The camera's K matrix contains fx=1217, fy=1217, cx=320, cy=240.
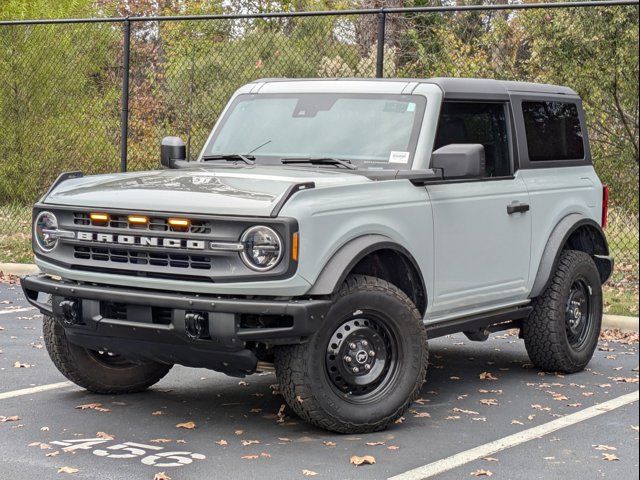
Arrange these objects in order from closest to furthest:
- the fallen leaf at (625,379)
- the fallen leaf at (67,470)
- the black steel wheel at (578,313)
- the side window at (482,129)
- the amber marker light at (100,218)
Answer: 1. the fallen leaf at (67,470)
2. the amber marker light at (100,218)
3. the side window at (482,129)
4. the fallen leaf at (625,379)
5. the black steel wheel at (578,313)

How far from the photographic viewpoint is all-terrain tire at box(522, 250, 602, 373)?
8.51m

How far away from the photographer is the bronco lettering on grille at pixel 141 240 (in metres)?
6.58

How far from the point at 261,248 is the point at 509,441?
69.8 inches

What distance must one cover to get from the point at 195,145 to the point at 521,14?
431cm

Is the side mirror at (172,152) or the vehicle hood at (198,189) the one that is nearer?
the vehicle hood at (198,189)

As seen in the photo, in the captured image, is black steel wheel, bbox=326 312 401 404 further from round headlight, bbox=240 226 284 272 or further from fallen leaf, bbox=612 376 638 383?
fallen leaf, bbox=612 376 638 383

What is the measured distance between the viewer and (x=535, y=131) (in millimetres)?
8727

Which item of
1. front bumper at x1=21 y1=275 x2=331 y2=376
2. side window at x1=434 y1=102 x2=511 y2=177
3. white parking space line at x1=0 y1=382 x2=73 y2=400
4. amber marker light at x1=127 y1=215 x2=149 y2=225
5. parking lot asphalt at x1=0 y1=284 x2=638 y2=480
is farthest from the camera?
side window at x1=434 y1=102 x2=511 y2=177

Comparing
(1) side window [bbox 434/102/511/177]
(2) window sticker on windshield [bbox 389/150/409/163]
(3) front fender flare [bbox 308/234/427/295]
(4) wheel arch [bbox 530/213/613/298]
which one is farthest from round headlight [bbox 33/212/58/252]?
(4) wheel arch [bbox 530/213/613/298]

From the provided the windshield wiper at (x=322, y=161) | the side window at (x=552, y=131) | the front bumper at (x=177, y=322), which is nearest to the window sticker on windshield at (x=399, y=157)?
the windshield wiper at (x=322, y=161)

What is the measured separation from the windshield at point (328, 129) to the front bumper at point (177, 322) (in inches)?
60.8

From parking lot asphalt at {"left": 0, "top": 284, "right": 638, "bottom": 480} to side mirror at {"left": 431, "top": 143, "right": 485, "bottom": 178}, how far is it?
1485mm

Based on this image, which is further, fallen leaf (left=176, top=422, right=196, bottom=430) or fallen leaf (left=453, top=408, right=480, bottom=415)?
fallen leaf (left=453, top=408, right=480, bottom=415)

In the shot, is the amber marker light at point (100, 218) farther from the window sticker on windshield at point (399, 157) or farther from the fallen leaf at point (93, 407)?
the window sticker on windshield at point (399, 157)
